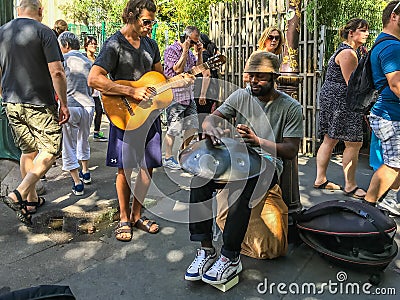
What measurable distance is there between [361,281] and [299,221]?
2.01 ft

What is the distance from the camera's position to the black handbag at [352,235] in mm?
2906

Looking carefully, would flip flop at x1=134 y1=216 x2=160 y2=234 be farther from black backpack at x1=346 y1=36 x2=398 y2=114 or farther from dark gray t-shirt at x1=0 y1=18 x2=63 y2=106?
black backpack at x1=346 y1=36 x2=398 y2=114

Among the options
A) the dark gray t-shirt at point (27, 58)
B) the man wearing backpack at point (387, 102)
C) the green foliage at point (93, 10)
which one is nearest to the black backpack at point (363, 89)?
the man wearing backpack at point (387, 102)

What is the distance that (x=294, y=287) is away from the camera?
2.89m

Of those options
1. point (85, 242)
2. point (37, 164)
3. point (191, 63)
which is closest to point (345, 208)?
point (85, 242)

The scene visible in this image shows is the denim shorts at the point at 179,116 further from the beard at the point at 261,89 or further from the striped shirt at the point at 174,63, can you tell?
the beard at the point at 261,89

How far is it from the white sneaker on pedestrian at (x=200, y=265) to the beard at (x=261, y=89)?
1.19m

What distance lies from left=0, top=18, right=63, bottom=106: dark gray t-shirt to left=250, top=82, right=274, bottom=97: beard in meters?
1.90

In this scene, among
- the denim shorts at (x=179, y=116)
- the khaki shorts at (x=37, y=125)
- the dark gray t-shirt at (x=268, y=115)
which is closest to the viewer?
the dark gray t-shirt at (x=268, y=115)

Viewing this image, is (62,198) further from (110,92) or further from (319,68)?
(319,68)

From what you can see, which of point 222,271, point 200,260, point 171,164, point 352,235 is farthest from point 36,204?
point 352,235

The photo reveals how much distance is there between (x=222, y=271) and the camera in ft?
9.32

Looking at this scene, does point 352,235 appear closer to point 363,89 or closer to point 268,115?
point 268,115

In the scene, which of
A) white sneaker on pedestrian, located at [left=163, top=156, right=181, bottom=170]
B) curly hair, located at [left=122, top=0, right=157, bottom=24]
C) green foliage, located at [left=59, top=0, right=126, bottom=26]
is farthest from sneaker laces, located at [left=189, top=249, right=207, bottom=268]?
green foliage, located at [left=59, top=0, right=126, bottom=26]
